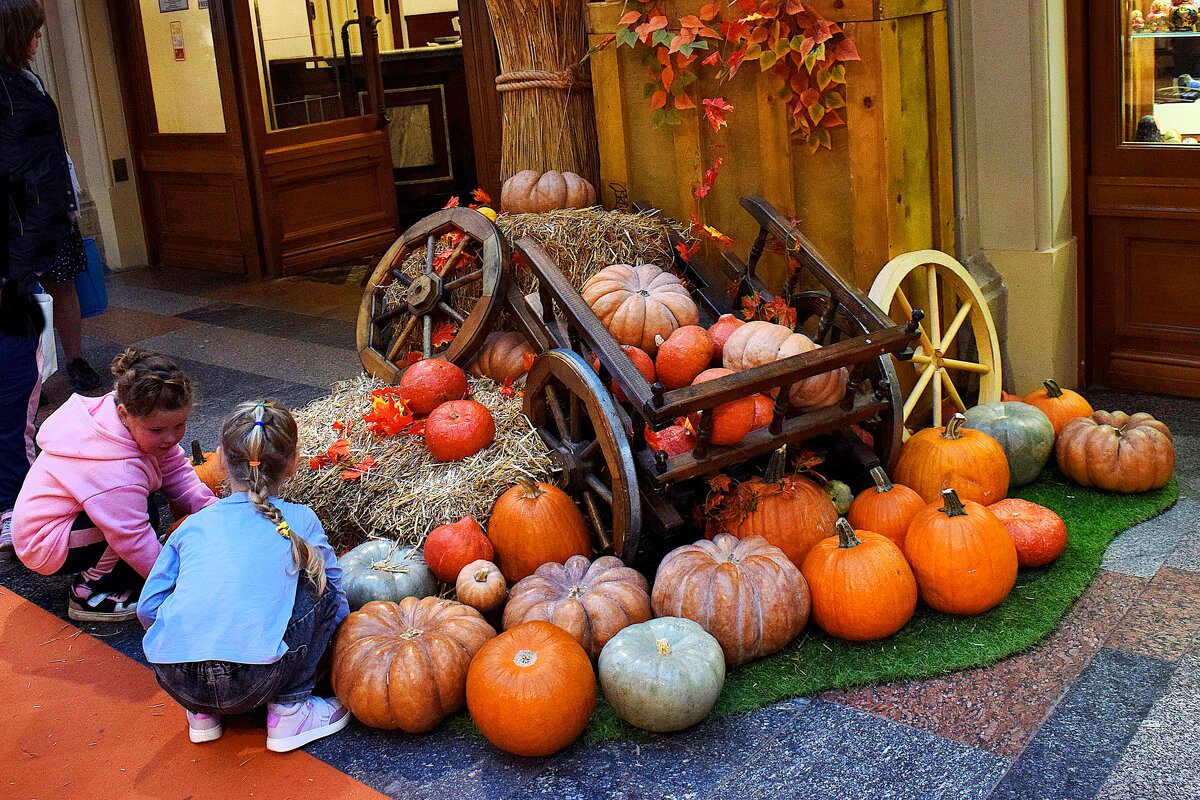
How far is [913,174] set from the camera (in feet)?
15.1

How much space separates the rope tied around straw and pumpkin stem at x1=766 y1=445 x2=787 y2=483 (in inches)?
92.9

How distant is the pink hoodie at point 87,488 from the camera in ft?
12.1

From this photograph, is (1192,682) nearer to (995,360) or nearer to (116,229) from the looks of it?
(995,360)

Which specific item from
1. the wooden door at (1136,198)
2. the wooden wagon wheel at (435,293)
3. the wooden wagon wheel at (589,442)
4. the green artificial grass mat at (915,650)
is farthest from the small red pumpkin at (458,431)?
the wooden door at (1136,198)

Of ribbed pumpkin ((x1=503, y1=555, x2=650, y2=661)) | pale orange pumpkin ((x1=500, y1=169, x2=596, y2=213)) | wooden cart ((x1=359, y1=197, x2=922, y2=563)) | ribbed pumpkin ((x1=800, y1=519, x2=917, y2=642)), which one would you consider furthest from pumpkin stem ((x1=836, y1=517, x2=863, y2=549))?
pale orange pumpkin ((x1=500, y1=169, x2=596, y2=213))

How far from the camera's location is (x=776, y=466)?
12.3 ft

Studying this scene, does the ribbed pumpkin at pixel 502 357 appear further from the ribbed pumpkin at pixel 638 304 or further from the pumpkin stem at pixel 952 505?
the pumpkin stem at pixel 952 505

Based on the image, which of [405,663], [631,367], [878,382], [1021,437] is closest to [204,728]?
[405,663]

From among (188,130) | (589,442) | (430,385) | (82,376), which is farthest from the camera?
(188,130)

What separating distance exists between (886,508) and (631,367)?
3.19 feet

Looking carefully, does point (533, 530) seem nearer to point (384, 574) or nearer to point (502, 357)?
point (384, 574)

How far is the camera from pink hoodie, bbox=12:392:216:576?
12.1 feet

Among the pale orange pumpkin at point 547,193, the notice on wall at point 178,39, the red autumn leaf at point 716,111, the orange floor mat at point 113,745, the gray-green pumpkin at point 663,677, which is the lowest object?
the orange floor mat at point 113,745

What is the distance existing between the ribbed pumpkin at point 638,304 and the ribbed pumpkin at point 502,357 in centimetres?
45
